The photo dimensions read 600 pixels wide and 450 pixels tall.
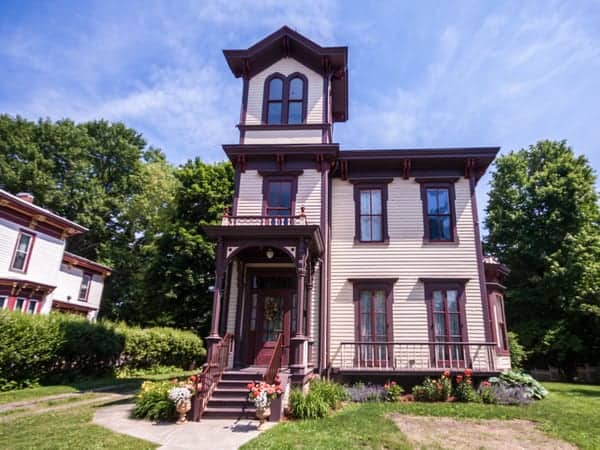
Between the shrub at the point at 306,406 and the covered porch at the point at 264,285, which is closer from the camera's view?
the shrub at the point at 306,406

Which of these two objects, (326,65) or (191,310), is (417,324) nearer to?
(326,65)

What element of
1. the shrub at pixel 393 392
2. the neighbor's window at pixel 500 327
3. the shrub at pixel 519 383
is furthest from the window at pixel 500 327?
the shrub at pixel 393 392

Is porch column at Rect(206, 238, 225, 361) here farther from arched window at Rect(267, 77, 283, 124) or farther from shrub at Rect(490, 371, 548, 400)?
shrub at Rect(490, 371, 548, 400)

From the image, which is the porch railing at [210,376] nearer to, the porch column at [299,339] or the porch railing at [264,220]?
the porch column at [299,339]

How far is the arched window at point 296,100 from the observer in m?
13.4

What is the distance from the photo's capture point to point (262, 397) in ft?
23.7

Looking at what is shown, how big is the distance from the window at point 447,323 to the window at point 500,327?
6.14 ft

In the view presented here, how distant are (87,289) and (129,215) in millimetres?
8883

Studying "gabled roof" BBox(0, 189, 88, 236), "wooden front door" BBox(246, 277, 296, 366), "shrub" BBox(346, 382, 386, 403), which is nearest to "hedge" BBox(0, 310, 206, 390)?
"gabled roof" BBox(0, 189, 88, 236)

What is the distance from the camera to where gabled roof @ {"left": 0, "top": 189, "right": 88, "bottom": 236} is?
55.0ft

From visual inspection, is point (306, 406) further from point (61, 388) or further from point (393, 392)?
point (61, 388)

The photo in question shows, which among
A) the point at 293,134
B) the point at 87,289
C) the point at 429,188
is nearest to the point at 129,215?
the point at 87,289

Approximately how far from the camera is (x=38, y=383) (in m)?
12.5

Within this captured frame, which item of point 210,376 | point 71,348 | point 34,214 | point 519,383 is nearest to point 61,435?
point 210,376
